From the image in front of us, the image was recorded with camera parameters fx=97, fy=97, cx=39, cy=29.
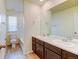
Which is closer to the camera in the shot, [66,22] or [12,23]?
[66,22]

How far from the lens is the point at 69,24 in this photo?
2.87 meters

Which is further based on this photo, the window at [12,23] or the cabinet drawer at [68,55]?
the window at [12,23]

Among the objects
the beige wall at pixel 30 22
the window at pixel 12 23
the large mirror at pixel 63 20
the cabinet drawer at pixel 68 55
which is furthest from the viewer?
the window at pixel 12 23

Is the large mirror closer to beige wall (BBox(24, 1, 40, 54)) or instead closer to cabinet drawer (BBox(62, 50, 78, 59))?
beige wall (BBox(24, 1, 40, 54))

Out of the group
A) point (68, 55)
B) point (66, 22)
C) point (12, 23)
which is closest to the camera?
point (68, 55)

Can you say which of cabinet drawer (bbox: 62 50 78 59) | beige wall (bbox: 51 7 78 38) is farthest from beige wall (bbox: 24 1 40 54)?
cabinet drawer (bbox: 62 50 78 59)

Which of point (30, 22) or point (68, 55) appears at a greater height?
point (30, 22)

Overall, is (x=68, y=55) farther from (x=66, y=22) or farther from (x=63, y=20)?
(x=63, y=20)

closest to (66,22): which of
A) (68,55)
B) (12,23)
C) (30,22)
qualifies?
(68,55)

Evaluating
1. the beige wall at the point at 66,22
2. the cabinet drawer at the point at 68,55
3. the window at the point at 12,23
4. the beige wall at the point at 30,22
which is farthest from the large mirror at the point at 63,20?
the window at the point at 12,23

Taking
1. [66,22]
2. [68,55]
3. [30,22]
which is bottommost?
[68,55]

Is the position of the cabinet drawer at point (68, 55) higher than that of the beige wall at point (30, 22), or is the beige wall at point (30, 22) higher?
the beige wall at point (30, 22)

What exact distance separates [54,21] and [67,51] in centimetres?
197

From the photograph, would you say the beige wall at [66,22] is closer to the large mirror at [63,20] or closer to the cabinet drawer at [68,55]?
the large mirror at [63,20]
